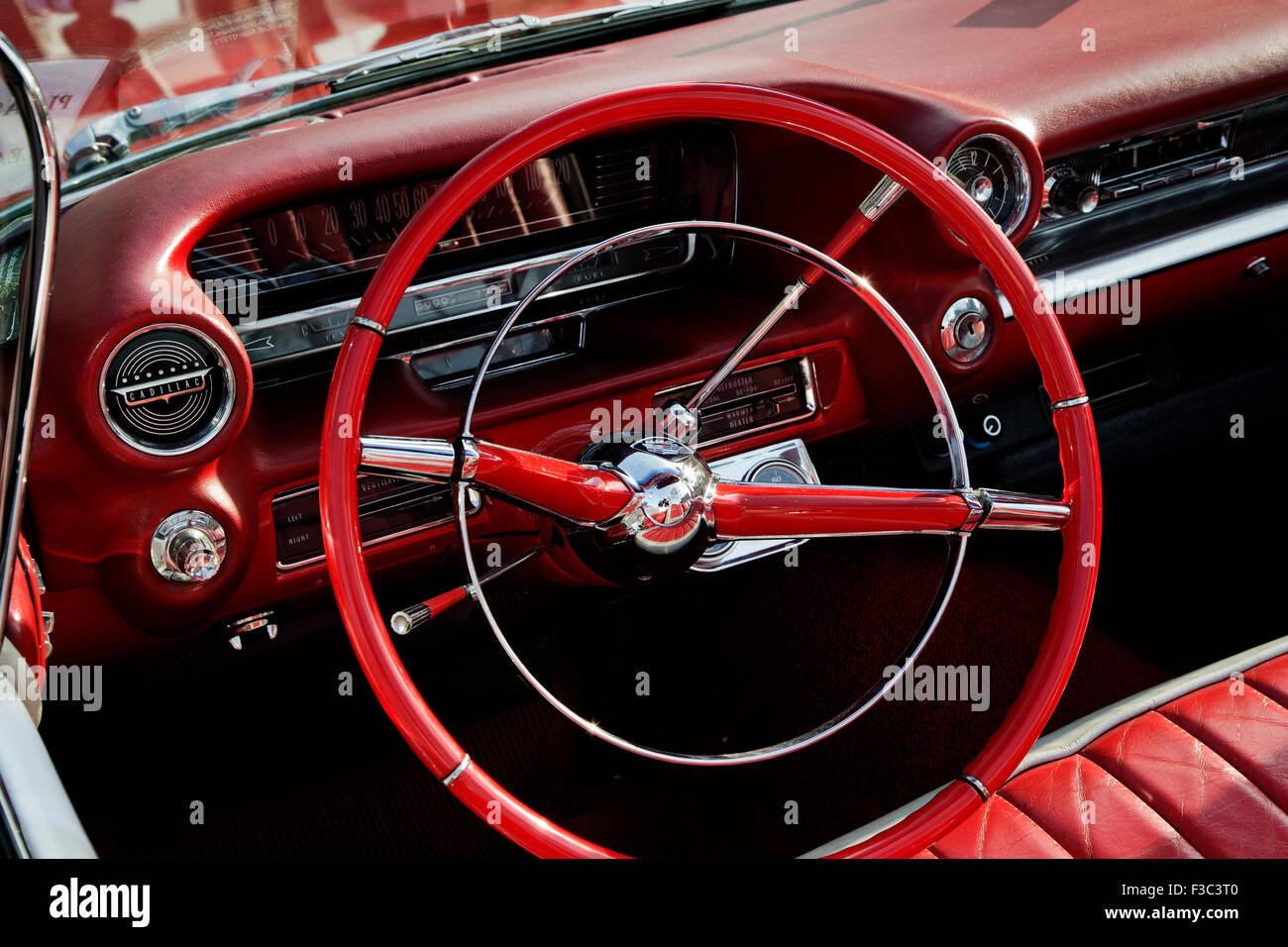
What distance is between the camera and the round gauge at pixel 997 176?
1.41m

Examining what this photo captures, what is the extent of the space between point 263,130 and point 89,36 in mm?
259

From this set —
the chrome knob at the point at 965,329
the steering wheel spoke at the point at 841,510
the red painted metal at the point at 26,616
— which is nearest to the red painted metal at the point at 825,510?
the steering wheel spoke at the point at 841,510

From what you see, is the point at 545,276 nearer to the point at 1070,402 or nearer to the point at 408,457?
the point at 408,457

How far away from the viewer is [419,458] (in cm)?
89

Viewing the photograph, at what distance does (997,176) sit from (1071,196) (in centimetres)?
25

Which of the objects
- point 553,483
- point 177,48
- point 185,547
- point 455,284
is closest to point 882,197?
point 553,483

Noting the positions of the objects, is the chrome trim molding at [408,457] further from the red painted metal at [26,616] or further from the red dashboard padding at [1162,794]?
the red dashboard padding at [1162,794]

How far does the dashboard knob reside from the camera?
163cm

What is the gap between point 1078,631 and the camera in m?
1.04

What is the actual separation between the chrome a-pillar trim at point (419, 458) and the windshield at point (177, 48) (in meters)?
0.80

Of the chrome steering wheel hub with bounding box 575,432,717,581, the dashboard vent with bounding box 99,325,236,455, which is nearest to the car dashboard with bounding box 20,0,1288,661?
the dashboard vent with bounding box 99,325,236,455
